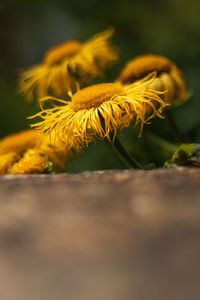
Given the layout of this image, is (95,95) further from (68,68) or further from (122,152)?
(68,68)

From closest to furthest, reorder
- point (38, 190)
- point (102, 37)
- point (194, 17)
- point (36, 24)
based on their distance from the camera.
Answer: point (38, 190), point (102, 37), point (194, 17), point (36, 24)

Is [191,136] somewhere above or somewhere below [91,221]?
below

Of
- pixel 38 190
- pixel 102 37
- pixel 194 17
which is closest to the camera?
→ pixel 38 190

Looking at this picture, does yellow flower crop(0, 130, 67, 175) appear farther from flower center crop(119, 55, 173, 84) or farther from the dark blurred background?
flower center crop(119, 55, 173, 84)

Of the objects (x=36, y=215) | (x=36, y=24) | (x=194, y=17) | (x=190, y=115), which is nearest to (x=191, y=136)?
(x=190, y=115)

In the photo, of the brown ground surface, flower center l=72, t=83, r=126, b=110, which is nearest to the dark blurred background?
flower center l=72, t=83, r=126, b=110

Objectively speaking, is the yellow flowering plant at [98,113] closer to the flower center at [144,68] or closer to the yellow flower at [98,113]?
the yellow flower at [98,113]

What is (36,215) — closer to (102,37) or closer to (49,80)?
(49,80)

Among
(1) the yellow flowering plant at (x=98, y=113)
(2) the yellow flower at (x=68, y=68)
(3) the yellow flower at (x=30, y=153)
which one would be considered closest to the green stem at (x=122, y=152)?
(1) the yellow flowering plant at (x=98, y=113)
